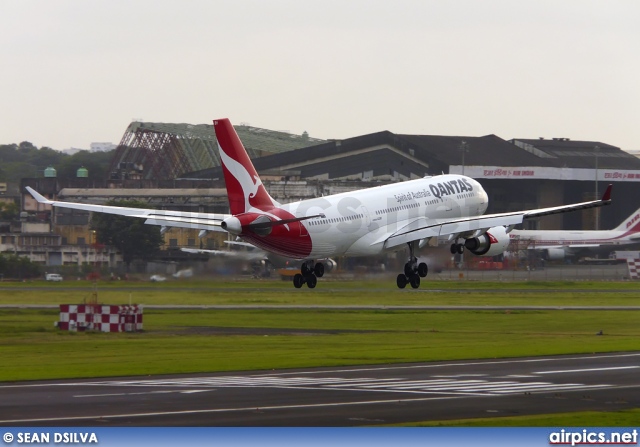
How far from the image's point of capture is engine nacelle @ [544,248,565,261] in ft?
499

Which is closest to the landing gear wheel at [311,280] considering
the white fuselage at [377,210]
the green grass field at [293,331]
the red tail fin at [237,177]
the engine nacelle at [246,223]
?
the white fuselage at [377,210]

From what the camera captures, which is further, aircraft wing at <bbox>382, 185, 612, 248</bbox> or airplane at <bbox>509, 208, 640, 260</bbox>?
airplane at <bbox>509, 208, 640, 260</bbox>

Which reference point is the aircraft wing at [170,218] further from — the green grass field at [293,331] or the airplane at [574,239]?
the airplane at [574,239]

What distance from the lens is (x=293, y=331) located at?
7481 cm

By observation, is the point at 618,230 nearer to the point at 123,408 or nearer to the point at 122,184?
the point at 122,184

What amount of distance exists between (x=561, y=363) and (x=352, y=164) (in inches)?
4882

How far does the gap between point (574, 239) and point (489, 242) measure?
284ft

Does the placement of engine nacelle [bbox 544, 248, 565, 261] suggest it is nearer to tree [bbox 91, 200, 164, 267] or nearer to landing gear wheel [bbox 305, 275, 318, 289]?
tree [bbox 91, 200, 164, 267]

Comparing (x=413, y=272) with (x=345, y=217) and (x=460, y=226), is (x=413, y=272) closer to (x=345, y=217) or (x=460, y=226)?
(x=460, y=226)
